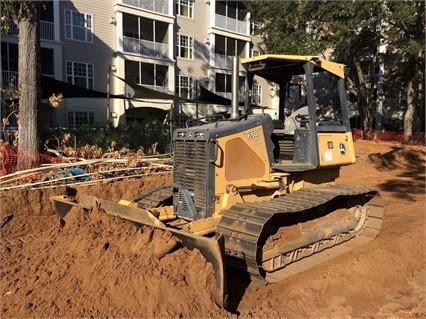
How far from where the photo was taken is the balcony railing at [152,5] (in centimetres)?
2727

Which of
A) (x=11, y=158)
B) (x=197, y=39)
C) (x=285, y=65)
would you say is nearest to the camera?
(x=285, y=65)

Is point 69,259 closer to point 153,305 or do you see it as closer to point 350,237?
point 153,305

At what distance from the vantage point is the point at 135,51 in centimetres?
2741

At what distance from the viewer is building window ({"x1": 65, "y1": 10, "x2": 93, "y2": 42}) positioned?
981 inches

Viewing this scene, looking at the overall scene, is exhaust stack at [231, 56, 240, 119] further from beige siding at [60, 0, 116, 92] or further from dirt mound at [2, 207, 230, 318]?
beige siding at [60, 0, 116, 92]

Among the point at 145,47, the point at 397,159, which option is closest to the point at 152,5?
the point at 145,47

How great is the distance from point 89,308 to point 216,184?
2172 millimetres

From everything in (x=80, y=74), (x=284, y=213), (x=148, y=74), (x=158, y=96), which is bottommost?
(x=284, y=213)

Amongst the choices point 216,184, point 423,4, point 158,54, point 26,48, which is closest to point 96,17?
point 158,54

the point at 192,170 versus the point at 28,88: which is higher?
the point at 28,88

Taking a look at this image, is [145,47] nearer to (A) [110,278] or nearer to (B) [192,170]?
(B) [192,170]

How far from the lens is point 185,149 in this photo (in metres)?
5.66

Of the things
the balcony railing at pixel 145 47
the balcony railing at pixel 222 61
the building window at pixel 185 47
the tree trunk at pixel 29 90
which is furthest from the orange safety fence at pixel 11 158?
the balcony railing at pixel 222 61

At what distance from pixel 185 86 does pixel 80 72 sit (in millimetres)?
8426
